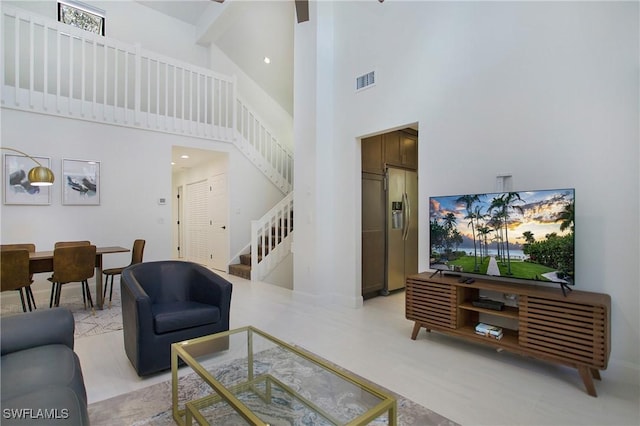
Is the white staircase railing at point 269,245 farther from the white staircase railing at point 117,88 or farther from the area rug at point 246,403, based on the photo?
the area rug at point 246,403

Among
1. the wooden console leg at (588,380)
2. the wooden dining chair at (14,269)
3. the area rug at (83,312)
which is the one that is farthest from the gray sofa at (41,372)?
the wooden console leg at (588,380)

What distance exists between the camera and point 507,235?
8.71ft

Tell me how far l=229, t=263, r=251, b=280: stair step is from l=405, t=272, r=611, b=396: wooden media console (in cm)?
380

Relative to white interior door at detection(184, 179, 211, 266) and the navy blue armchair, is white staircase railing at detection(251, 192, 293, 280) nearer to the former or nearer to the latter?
white interior door at detection(184, 179, 211, 266)

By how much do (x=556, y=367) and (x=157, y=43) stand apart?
8.79 m

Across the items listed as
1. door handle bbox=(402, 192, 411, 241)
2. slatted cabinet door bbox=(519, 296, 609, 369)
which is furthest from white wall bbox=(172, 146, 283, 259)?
slatted cabinet door bbox=(519, 296, 609, 369)

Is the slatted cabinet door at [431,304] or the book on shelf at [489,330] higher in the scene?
the slatted cabinet door at [431,304]

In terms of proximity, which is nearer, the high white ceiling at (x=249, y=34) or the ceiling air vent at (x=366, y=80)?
the ceiling air vent at (x=366, y=80)

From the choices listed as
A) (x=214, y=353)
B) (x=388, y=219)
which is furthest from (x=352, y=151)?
(x=214, y=353)

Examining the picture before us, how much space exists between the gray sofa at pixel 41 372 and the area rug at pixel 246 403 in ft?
1.62

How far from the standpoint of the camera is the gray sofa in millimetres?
1169

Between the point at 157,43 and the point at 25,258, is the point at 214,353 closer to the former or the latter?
the point at 25,258

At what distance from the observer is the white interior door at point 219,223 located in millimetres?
7012

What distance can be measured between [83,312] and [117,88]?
4225 mm
